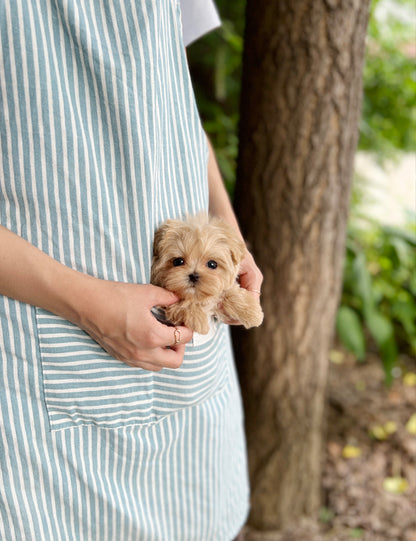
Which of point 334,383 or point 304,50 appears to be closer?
point 304,50

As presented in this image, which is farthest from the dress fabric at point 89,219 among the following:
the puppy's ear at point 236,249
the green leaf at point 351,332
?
the green leaf at point 351,332

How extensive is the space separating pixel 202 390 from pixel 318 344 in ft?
3.33

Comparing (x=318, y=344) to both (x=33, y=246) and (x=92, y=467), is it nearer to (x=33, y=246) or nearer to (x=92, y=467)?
(x=92, y=467)

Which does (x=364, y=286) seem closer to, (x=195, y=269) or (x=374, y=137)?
(x=374, y=137)

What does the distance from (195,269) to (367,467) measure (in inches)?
73.7

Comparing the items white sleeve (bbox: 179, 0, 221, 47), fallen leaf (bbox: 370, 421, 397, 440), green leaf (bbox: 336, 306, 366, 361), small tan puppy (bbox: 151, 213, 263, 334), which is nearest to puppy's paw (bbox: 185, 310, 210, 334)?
small tan puppy (bbox: 151, 213, 263, 334)

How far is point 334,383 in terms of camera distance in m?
2.78

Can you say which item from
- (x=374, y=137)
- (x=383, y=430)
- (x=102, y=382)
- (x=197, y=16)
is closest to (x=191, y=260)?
(x=102, y=382)

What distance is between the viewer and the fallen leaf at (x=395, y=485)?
221 centimetres

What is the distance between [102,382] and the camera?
907 millimetres

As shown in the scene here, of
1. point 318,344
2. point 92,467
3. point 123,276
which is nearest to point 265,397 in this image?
point 318,344

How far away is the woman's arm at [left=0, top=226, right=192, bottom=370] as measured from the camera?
2.52ft

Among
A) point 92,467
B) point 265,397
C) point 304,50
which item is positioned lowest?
point 265,397

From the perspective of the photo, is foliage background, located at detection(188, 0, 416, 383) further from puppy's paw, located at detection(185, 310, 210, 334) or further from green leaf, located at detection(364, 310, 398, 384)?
puppy's paw, located at detection(185, 310, 210, 334)
